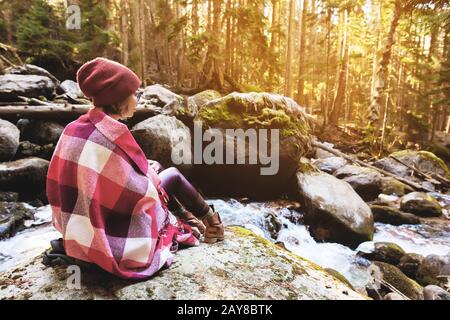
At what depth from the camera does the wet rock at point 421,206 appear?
9047 millimetres

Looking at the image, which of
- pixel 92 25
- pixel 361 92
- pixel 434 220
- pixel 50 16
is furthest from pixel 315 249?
pixel 361 92

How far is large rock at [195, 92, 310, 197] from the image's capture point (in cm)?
798

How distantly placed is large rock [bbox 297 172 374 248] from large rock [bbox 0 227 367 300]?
433 centimetres

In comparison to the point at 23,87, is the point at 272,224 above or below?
below

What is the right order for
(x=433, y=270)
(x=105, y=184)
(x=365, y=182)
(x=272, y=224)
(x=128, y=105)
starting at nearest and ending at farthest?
(x=105, y=184) → (x=128, y=105) → (x=433, y=270) → (x=272, y=224) → (x=365, y=182)

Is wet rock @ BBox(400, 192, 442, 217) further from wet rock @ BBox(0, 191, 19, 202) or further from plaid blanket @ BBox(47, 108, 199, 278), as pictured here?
wet rock @ BBox(0, 191, 19, 202)

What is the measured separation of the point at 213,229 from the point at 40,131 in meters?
7.07

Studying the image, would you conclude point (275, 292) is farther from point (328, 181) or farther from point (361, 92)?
point (361, 92)

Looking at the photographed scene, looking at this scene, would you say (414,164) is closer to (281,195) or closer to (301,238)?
(281,195)

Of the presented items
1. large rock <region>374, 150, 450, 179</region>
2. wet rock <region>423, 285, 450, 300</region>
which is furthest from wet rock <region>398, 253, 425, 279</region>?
large rock <region>374, 150, 450, 179</region>

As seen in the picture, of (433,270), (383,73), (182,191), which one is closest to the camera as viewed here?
(182,191)

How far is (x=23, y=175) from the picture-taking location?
6727 millimetres

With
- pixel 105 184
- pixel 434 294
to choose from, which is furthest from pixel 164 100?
pixel 434 294

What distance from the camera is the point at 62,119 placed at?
853 centimetres
